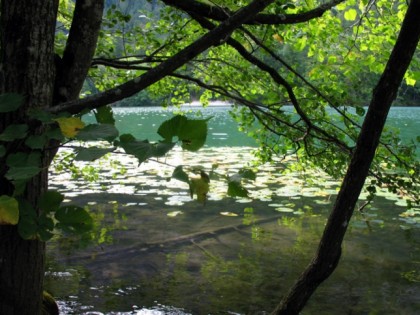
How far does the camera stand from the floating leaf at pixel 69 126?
1.43 metres

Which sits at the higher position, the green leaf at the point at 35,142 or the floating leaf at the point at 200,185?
the green leaf at the point at 35,142

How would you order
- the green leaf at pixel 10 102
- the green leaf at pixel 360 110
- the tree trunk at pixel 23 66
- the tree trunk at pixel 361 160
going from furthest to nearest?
Result: the green leaf at pixel 360 110 → the tree trunk at pixel 361 160 → the tree trunk at pixel 23 66 → the green leaf at pixel 10 102

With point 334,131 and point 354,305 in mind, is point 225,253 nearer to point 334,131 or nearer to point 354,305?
point 354,305

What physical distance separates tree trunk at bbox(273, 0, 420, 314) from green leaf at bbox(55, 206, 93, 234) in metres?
1.72

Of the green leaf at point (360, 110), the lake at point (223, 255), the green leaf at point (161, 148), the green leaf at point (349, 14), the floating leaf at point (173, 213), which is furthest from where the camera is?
the floating leaf at point (173, 213)

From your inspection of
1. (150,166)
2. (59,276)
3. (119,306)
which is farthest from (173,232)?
(150,166)

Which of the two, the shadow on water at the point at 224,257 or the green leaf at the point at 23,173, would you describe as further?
the shadow on water at the point at 224,257

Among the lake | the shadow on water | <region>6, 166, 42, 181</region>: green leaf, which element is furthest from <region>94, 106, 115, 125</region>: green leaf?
the shadow on water

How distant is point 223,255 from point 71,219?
6133 millimetres

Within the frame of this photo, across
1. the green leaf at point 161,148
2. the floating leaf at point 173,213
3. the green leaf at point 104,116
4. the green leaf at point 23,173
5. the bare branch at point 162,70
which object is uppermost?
the bare branch at point 162,70

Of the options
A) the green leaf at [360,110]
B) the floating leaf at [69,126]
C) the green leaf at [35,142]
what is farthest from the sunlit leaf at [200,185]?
the green leaf at [360,110]

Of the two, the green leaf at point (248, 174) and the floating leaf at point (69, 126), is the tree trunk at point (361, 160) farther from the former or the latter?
the floating leaf at point (69, 126)

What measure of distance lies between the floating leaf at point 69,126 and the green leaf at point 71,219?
1.48 ft

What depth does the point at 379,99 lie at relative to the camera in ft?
8.87
